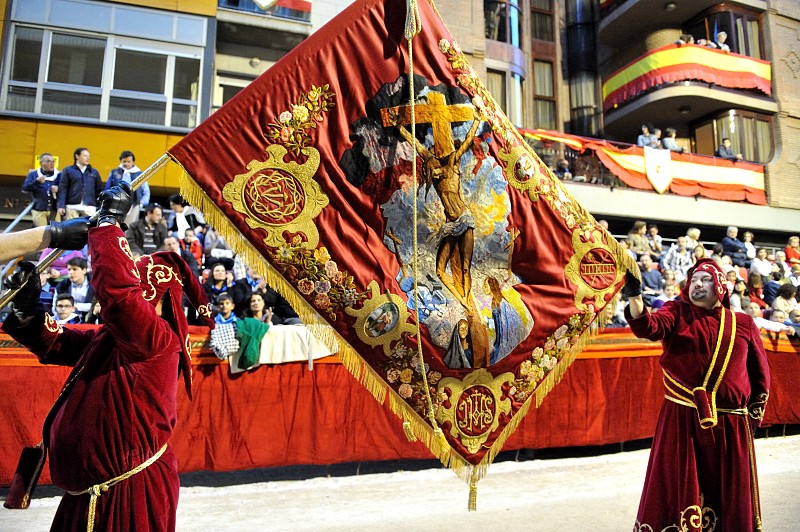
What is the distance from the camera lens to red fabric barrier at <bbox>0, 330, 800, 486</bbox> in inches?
215

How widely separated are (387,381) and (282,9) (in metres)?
14.5

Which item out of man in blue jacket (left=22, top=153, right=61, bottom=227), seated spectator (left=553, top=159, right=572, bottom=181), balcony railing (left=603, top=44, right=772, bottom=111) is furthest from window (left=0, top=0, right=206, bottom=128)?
balcony railing (left=603, top=44, right=772, bottom=111)

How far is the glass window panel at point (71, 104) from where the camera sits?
13594 mm

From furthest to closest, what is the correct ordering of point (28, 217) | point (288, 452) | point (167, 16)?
point (167, 16) < point (28, 217) < point (288, 452)

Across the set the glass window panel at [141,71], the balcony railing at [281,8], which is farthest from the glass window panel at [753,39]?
the glass window panel at [141,71]

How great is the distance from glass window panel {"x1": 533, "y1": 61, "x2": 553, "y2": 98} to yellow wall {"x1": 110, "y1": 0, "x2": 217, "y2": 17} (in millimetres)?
12416

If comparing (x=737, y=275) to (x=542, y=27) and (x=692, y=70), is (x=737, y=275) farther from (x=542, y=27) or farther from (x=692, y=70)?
(x=542, y=27)

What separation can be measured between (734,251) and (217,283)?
12.3 m

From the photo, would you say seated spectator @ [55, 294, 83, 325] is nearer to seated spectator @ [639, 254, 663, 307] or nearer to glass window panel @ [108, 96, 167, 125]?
glass window panel @ [108, 96, 167, 125]

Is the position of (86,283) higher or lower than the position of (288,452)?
higher

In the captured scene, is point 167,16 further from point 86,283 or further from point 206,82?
point 86,283

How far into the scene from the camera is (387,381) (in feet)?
10.4

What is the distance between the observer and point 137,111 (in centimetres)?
1419

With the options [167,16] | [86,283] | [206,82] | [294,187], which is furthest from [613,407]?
[167,16]
